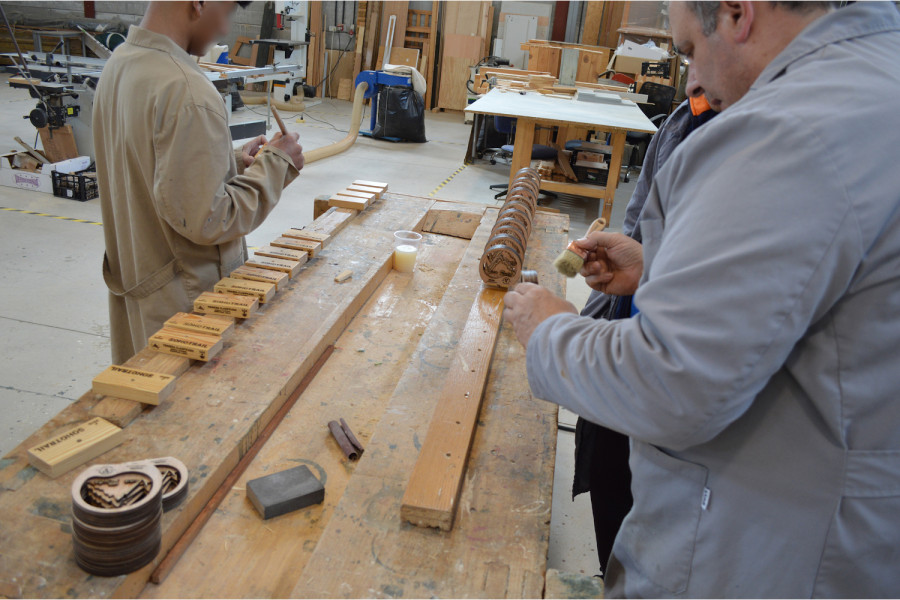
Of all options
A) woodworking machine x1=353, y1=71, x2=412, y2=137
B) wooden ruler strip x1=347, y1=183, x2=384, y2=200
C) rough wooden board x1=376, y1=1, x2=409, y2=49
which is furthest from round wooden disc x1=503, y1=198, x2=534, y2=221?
rough wooden board x1=376, y1=1, x2=409, y2=49

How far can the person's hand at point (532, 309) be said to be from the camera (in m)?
1.22

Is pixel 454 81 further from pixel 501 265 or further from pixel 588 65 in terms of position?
pixel 501 265

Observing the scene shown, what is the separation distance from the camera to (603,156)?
841 cm

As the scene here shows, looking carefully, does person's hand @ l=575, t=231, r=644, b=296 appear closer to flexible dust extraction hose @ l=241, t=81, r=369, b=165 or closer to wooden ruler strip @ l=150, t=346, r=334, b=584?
wooden ruler strip @ l=150, t=346, r=334, b=584

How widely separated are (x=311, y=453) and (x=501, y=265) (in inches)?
42.4

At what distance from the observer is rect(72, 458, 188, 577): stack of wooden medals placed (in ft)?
3.48

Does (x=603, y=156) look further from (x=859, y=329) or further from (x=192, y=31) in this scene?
(x=859, y=329)

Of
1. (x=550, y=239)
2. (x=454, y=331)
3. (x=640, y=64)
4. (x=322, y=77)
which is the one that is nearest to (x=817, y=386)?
(x=454, y=331)

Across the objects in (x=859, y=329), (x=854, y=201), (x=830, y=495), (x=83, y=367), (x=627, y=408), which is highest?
(x=854, y=201)

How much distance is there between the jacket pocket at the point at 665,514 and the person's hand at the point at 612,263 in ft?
2.32

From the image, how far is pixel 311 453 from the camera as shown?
5.21ft

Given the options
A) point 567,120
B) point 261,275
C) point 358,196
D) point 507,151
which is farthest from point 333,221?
point 507,151

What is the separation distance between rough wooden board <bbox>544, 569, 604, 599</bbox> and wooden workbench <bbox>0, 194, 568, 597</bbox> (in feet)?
0.08

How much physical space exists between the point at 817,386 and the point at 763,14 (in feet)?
1.81
